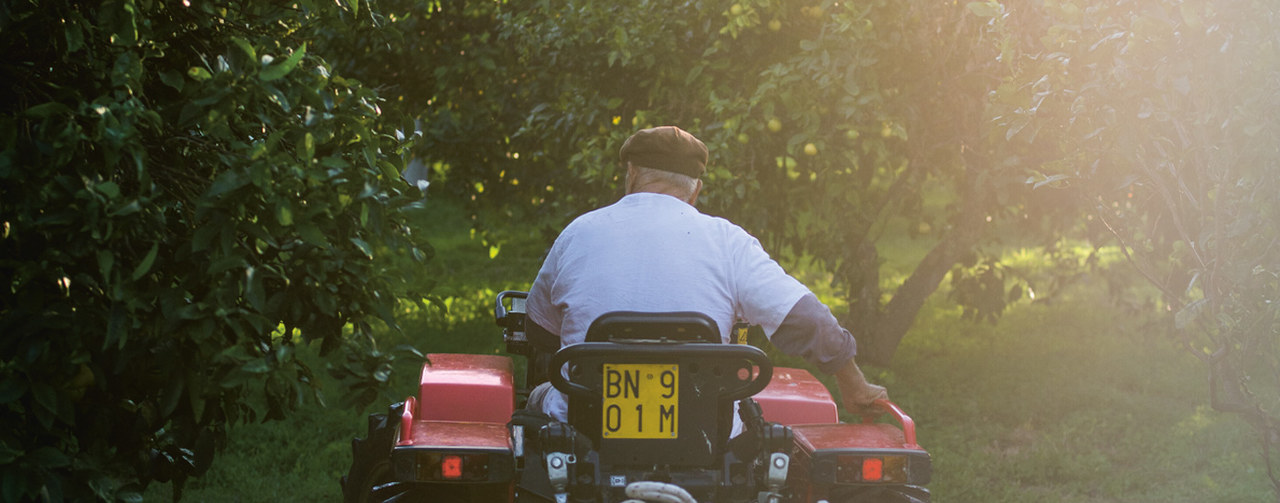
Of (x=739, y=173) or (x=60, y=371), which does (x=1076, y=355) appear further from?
(x=60, y=371)

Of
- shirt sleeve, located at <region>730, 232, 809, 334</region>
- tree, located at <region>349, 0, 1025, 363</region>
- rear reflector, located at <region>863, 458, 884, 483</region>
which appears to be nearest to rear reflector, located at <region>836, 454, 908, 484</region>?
rear reflector, located at <region>863, 458, 884, 483</region>

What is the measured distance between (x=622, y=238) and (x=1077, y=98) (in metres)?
2.15

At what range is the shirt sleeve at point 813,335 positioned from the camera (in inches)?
144

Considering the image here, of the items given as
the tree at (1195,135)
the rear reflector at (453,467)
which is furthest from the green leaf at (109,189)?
the tree at (1195,135)

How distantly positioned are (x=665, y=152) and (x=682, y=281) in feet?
1.81

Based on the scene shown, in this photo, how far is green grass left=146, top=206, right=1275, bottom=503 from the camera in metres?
6.86

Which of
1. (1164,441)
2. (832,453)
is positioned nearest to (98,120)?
(832,453)

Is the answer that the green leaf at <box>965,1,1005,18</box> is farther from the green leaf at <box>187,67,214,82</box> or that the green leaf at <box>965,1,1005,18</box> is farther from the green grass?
the green leaf at <box>187,67,214,82</box>

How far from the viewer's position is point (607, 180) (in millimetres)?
7871

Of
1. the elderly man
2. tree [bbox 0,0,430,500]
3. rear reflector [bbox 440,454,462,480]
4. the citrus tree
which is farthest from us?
the citrus tree

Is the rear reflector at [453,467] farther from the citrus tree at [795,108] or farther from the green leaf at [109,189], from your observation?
the citrus tree at [795,108]

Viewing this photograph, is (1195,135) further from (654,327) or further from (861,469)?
(654,327)

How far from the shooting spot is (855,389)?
3.88 meters

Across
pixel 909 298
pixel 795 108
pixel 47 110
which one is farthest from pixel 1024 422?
pixel 47 110
